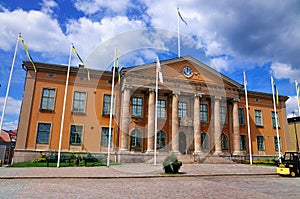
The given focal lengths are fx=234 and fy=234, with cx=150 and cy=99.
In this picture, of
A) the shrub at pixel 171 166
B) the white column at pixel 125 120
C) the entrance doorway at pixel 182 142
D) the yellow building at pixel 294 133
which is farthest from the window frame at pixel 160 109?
the yellow building at pixel 294 133

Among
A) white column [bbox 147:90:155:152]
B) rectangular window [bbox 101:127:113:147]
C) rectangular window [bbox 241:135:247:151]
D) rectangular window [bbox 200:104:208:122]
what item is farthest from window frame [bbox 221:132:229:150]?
rectangular window [bbox 101:127:113:147]

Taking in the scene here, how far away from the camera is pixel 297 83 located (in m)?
25.8

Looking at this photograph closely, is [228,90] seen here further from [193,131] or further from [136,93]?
[136,93]

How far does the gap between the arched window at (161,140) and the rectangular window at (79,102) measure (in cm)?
941

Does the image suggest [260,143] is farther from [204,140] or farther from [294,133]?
[294,133]

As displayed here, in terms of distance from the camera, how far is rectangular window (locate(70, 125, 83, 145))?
25922 millimetres

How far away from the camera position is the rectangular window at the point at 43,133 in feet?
81.8

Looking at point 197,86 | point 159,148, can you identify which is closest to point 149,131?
point 159,148

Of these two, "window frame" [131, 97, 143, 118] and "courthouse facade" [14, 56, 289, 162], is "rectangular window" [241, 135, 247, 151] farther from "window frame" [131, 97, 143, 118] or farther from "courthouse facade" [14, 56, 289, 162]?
"window frame" [131, 97, 143, 118]

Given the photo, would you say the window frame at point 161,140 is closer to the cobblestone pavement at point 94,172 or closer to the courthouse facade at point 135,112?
the courthouse facade at point 135,112

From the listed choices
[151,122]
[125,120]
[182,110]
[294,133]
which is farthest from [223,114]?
[294,133]

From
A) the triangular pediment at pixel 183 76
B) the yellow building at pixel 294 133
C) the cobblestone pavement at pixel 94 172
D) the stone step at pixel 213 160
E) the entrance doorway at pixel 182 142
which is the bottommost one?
the cobblestone pavement at pixel 94 172

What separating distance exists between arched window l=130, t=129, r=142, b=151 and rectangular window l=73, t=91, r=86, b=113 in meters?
6.41

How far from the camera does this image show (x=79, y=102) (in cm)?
2709
